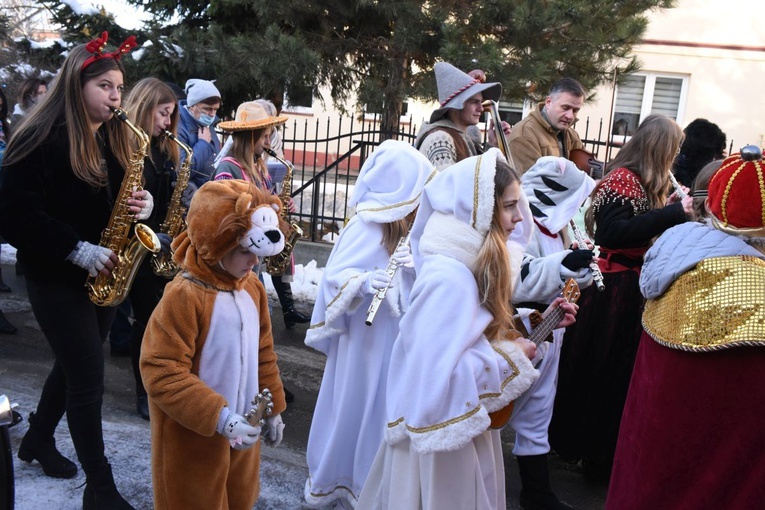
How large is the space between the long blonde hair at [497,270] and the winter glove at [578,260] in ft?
1.66

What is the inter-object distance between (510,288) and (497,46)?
5.19 metres

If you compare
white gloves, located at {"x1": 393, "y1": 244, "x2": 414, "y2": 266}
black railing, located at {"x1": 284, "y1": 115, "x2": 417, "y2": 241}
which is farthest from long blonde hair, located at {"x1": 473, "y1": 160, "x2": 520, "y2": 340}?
black railing, located at {"x1": 284, "y1": 115, "x2": 417, "y2": 241}

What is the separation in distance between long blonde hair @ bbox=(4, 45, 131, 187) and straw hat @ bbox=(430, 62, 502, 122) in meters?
2.21

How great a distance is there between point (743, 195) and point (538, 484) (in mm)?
2031

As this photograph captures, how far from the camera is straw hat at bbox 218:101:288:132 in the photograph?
469cm

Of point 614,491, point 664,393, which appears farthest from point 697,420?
point 614,491

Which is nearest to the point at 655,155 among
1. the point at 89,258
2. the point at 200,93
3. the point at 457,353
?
the point at 457,353

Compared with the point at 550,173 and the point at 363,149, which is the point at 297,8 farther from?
the point at 550,173

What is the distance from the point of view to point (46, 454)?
358 centimetres

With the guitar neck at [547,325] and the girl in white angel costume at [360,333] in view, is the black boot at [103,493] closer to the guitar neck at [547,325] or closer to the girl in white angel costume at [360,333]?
the girl in white angel costume at [360,333]

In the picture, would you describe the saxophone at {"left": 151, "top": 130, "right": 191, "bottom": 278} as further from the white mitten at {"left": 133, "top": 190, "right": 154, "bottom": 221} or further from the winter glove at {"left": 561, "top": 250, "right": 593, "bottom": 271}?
the winter glove at {"left": 561, "top": 250, "right": 593, "bottom": 271}

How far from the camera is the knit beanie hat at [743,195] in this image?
2.28m

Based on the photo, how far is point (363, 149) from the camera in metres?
8.78

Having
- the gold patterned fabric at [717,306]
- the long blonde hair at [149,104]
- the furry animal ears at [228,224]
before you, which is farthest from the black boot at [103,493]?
the gold patterned fabric at [717,306]
